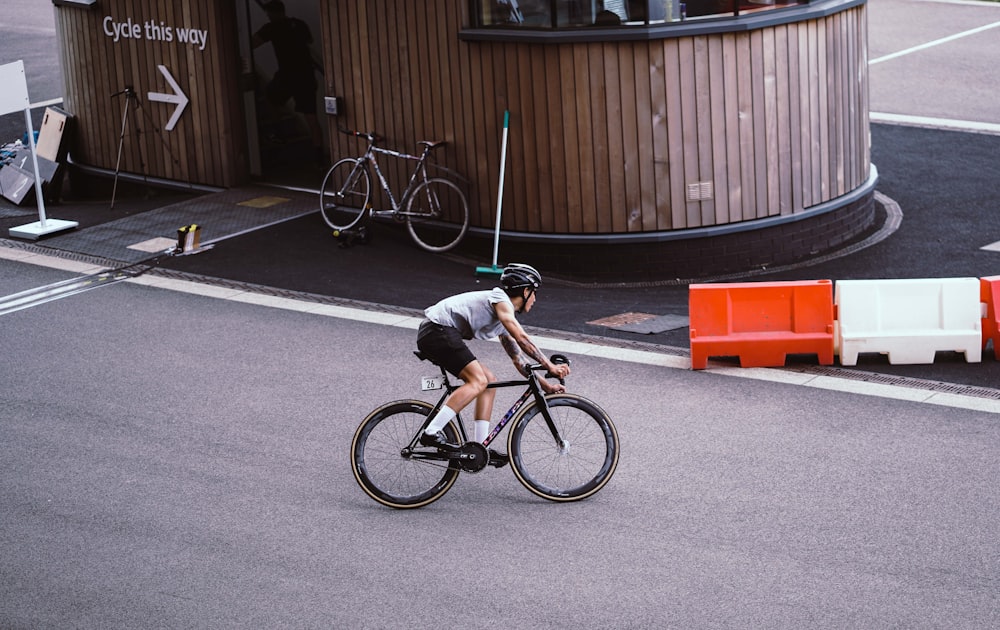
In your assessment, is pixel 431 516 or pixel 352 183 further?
pixel 352 183

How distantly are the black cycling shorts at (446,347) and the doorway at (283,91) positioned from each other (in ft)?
32.1

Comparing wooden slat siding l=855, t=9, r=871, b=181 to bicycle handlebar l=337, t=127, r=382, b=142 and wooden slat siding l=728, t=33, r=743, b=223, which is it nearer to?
wooden slat siding l=728, t=33, r=743, b=223

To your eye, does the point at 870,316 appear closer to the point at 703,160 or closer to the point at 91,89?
the point at 703,160

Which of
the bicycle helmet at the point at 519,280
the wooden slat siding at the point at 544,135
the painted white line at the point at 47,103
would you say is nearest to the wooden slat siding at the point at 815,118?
the wooden slat siding at the point at 544,135

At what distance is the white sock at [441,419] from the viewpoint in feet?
27.9

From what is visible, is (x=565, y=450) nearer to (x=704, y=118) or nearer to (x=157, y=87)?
(x=704, y=118)

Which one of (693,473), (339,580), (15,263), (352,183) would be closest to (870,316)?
(693,473)

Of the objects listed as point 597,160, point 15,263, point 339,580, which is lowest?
point 339,580

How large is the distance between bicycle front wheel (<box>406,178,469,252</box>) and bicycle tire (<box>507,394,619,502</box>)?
630cm

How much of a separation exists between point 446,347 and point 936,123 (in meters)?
14.4

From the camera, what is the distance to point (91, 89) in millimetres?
18906

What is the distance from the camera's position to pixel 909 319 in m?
11.3

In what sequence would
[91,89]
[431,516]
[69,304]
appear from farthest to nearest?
[91,89] → [69,304] → [431,516]

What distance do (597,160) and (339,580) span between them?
23.6 ft
